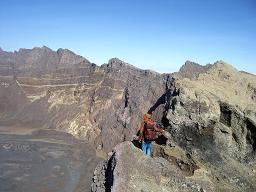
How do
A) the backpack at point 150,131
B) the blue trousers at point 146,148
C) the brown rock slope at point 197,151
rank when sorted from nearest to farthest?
1. the brown rock slope at point 197,151
2. the backpack at point 150,131
3. the blue trousers at point 146,148

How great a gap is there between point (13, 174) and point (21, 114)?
90.3 ft

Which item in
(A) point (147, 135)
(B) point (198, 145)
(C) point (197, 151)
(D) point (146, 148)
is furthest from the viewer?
(B) point (198, 145)

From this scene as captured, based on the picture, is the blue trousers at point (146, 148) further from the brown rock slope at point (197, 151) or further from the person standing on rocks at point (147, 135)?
the brown rock slope at point (197, 151)

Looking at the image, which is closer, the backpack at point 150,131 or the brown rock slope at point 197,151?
the brown rock slope at point 197,151

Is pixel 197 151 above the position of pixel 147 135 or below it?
below

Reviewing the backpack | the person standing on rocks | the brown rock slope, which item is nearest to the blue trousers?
the person standing on rocks

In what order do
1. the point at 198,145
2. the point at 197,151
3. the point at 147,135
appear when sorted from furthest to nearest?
the point at 198,145
the point at 197,151
the point at 147,135

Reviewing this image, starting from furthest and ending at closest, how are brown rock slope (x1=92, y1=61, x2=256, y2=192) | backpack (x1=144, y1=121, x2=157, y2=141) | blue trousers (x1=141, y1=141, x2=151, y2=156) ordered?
blue trousers (x1=141, y1=141, x2=151, y2=156), backpack (x1=144, y1=121, x2=157, y2=141), brown rock slope (x1=92, y1=61, x2=256, y2=192)

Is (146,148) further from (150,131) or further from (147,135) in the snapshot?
(150,131)

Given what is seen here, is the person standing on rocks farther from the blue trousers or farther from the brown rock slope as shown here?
the brown rock slope

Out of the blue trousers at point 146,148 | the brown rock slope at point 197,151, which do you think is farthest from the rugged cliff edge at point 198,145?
the blue trousers at point 146,148

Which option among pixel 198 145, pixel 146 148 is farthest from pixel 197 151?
pixel 146 148

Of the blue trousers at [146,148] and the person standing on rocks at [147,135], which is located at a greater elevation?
the person standing on rocks at [147,135]

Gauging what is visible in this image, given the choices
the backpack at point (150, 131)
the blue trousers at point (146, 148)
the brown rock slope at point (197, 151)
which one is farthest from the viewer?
the blue trousers at point (146, 148)
